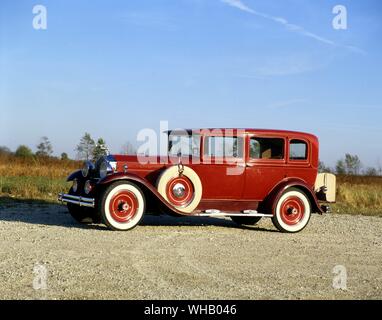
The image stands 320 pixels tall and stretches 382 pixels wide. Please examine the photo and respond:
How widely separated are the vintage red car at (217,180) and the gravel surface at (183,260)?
A: 43 centimetres

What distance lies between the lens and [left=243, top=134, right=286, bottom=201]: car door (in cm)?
1070

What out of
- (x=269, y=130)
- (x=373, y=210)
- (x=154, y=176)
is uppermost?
(x=269, y=130)

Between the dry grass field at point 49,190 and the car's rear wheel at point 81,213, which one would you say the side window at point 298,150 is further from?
the dry grass field at point 49,190

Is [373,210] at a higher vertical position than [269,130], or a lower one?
lower

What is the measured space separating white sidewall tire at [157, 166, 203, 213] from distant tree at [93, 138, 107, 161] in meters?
1.30

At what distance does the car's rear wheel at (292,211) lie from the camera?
10684 millimetres

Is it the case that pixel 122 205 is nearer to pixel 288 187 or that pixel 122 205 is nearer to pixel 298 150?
pixel 288 187

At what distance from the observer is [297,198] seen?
1084cm

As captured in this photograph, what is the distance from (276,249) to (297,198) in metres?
2.47

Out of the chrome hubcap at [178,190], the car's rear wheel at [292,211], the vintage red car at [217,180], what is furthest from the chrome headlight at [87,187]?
the car's rear wheel at [292,211]
